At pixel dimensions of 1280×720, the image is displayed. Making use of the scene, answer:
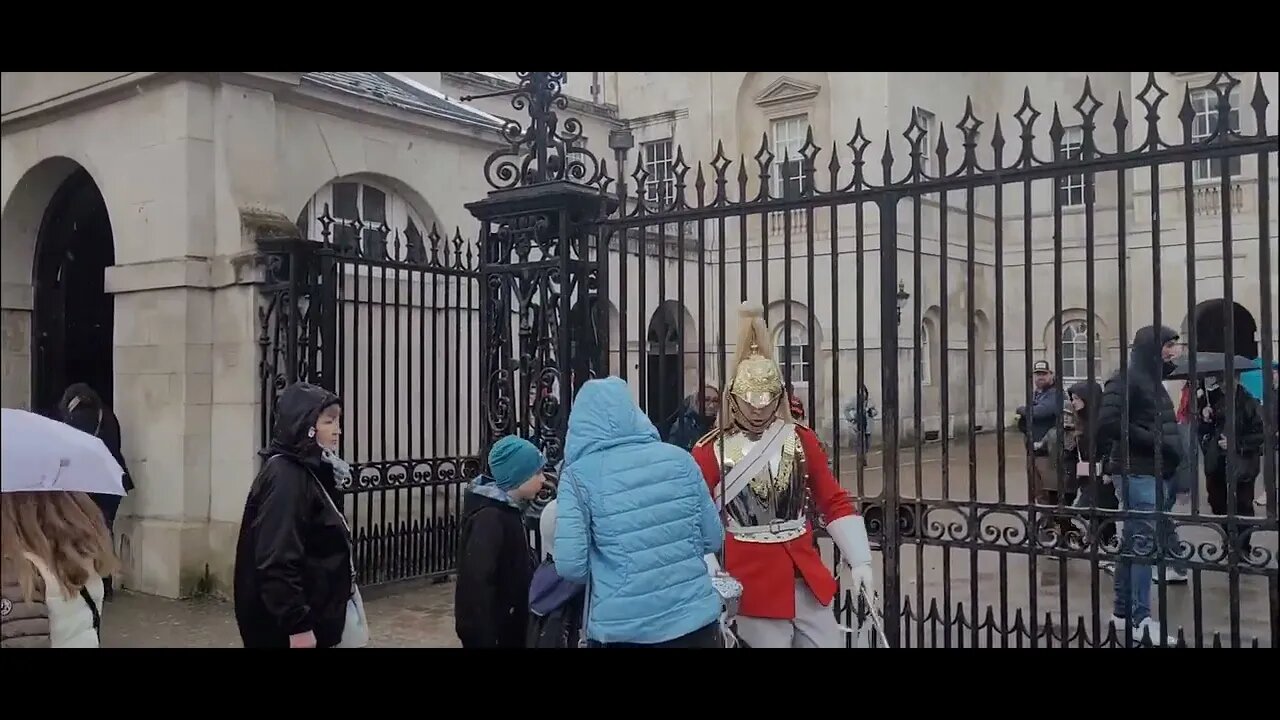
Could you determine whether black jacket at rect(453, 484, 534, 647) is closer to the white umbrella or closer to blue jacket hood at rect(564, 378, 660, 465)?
blue jacket hood at rect(564, 378, 660, 465)

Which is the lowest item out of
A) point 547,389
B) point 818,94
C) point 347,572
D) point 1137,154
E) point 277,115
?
point 347,572

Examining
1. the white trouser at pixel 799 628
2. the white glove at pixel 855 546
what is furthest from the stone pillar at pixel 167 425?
the white glove at pixel 855 546

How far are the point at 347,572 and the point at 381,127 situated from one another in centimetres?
711

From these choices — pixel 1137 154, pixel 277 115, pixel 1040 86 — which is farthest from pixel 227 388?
pixel 1040 86

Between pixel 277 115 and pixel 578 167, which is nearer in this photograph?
pixel 578 167

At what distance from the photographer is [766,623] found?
4.32 metres

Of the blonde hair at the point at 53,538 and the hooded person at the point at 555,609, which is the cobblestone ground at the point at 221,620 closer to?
the hooded person at the point at 555,609

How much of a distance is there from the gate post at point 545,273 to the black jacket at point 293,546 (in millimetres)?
1950

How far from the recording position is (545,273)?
234 inches

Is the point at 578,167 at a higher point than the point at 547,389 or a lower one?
higher

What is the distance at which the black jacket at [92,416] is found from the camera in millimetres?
7973

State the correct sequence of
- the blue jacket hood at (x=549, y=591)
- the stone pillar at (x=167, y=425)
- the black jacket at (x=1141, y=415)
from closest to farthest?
the blue jacket hood at (x=549, y=591) < the black jacket at (x=1141, y=415) < the stone pillar at (x=167, y=425)
